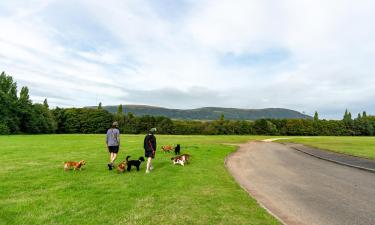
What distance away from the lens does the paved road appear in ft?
26.5

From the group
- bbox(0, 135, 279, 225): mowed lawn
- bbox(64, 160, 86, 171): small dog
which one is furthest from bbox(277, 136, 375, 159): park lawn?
bbox(64, 160, 86, 171): small dog

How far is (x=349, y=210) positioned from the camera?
8.72 m

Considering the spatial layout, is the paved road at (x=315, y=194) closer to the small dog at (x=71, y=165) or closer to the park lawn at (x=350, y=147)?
the small dog at (x=71, y=165)

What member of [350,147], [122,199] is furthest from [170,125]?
[122,199]

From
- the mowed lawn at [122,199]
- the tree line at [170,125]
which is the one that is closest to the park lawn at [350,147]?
the mowed lawn at [122,199]

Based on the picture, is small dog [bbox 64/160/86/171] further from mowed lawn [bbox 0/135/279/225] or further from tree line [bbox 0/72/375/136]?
tree line [bbox 0/72/375/136]

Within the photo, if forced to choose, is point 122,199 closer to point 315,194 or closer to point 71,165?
point 71,165

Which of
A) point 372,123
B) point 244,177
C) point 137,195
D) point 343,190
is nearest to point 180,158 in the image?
point 244,177

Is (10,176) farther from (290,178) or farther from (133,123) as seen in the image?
(133,123)

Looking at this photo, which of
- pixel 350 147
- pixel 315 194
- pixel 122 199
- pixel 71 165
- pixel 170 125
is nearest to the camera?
pixel 122 199

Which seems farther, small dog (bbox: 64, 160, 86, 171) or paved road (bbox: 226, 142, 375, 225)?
small dog (bbox: 64, 160, 86, 171)

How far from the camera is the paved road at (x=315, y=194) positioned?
8.06 meters

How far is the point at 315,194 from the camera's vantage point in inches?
428

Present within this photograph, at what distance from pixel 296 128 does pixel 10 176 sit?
105 meters
